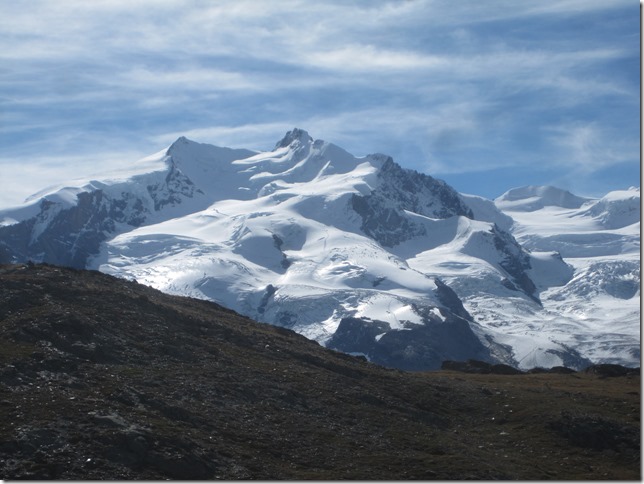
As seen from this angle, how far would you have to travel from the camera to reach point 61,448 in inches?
2116

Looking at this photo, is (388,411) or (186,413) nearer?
(186,413)

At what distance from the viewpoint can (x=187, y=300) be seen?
98.7 m

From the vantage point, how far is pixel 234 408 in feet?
215

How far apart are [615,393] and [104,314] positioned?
3934 cm

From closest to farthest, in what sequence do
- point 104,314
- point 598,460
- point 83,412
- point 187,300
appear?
point 83,412
point 598,460
point 104,314
point 187,300

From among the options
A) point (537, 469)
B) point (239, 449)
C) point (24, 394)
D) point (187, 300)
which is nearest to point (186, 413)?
point (239, 449)

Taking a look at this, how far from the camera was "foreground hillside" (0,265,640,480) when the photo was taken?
55531 millimetres

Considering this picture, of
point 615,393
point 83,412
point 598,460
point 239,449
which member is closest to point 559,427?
point 598,460

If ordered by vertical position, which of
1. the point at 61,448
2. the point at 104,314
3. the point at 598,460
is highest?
the point at 104,314

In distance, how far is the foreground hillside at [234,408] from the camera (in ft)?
182

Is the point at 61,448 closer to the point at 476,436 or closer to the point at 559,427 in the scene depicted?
the point at 476,436

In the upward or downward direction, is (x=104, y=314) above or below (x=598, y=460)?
above

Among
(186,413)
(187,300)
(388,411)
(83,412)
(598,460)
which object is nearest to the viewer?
(83,412)

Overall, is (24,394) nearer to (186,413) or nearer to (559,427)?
(186,413)
